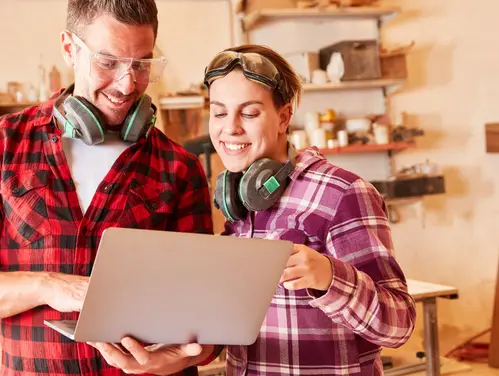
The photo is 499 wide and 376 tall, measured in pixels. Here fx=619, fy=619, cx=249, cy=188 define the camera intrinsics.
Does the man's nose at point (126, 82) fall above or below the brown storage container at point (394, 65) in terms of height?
below

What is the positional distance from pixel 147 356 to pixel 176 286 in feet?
0.72

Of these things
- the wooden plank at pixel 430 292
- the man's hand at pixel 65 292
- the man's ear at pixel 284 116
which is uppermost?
the man's ear at pixel 284 116

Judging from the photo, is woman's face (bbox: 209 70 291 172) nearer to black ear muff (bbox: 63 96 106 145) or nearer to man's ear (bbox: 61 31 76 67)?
black ear muff (bbox: 63 96 106 145)

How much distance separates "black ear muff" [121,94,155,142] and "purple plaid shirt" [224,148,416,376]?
14.9 inches

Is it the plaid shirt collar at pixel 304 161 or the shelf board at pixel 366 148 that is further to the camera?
the shelf board at pixel 366 148

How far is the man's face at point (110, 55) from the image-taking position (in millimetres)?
1427

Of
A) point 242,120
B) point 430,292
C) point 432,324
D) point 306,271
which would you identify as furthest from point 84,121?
point 432,324

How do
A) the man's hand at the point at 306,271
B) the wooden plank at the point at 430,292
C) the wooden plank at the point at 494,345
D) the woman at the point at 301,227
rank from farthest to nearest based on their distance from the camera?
the wooden plank at the point at 494,345 < the wooden plank at the point at 430,292 < the woman at the point at 301,227 < the man's hand at the point at 306,271

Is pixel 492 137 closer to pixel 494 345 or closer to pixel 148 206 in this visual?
pixel 494 345

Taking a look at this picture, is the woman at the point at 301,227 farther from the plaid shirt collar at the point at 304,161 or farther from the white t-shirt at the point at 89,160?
the white t-shirt at the point at 89,160

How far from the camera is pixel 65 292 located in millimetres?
1249

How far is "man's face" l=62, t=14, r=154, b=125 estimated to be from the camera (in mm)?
1427

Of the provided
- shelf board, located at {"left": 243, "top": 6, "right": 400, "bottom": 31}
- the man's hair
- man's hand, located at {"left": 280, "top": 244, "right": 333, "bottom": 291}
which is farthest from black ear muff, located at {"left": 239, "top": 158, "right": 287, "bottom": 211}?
shelf board, located at {"left": 243, "top": 6, "right": 400, "bottom": 31}

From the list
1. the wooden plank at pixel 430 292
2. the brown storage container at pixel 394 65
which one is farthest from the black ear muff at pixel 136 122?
the brown storage container at pixel 394 65
